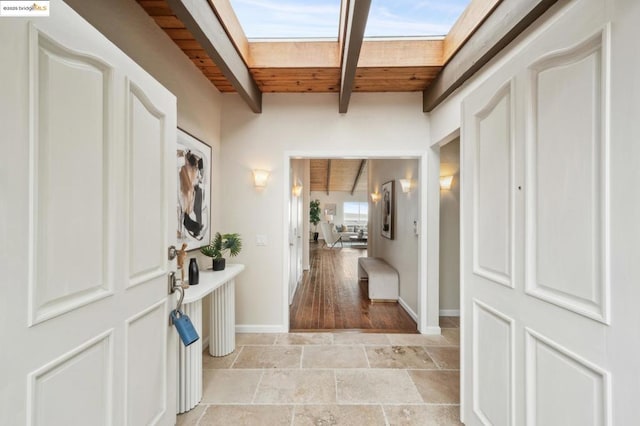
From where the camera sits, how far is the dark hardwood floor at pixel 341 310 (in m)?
3.26

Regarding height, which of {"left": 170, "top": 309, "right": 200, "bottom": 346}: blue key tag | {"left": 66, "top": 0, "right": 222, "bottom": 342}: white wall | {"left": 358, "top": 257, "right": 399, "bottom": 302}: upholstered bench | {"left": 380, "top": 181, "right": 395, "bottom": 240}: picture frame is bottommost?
{"left": 358, "top": 257, "right": 399, "bottom": 302}: upholstered bench

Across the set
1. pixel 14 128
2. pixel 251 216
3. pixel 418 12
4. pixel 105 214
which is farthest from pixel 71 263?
pixel 418 12

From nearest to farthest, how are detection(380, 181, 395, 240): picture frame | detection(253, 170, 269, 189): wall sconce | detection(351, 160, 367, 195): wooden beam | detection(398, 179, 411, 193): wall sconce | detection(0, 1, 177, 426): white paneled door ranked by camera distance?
1. detection(0, 1, 177, 426): white paneled door
2. detection(253, 170, 269, 189): wall sconce
3. detection(398, 179, 411, 193): wall sconce
4. detection(380, 181, 395, 240): picture frame
5. detection(351, 160, 367, 195): wooden beam

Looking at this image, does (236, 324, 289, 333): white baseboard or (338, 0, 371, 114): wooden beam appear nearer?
(338, 0, 371, 114): wooden beam

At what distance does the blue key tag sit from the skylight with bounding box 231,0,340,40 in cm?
219

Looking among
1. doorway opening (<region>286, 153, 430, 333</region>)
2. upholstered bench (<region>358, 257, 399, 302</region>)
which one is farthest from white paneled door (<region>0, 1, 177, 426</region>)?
upholstered bench (<region>358, 257, 399, 302</region>)

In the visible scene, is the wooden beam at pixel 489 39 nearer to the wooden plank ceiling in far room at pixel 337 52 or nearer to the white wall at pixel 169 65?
the wooden plank ceiling in far room at pixel 337 52

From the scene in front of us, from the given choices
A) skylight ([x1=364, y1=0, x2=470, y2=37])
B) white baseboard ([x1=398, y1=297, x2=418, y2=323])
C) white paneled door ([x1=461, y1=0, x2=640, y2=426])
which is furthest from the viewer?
white baseboard ([x1=398, y1=297, x2=418, y2=323])

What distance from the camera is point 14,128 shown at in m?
0.75

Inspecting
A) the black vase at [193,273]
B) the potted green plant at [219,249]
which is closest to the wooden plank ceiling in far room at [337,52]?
the potted green plant at [219,249]

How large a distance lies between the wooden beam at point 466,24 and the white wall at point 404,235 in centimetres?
143

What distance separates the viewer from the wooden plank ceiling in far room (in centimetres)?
170

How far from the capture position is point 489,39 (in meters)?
1.89

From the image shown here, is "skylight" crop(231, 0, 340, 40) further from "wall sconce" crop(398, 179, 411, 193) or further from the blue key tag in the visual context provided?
the blue key tag
